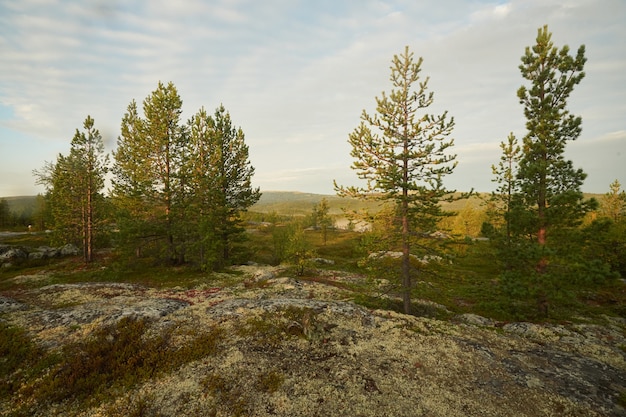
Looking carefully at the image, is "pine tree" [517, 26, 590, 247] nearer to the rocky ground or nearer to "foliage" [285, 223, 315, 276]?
the rocky ground

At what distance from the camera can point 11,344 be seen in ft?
33.3

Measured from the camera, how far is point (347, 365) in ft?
33.3

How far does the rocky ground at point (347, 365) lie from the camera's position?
8.23 meters

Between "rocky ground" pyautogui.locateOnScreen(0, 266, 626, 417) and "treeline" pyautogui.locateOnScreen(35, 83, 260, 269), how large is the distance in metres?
15.3

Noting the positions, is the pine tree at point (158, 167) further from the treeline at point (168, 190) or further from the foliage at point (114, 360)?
the foliage at point (114, 360)

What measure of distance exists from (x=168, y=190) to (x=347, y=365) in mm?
28596

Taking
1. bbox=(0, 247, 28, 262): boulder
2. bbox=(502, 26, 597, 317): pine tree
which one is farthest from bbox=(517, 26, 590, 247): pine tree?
bbox=(0, 247, 28, 262): boulder

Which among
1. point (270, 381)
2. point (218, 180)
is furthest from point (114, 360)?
point (218, 180)

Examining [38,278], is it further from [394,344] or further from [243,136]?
[394,344]

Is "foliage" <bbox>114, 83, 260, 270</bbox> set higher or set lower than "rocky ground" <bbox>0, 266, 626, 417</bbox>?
higher

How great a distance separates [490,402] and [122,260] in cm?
3351

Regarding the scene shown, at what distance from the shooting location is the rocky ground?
27.0ft

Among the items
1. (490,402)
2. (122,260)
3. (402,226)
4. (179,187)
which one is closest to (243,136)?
(179,187)

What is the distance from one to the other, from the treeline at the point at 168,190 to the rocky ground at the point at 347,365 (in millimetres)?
15348
